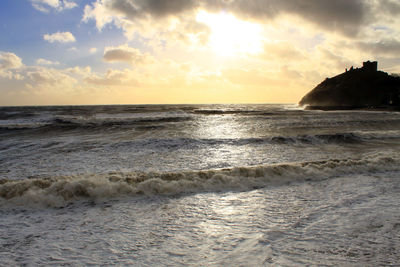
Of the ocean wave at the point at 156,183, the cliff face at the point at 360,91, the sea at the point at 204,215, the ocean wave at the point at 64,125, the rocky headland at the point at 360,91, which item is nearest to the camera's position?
the sea at the point at 204,215

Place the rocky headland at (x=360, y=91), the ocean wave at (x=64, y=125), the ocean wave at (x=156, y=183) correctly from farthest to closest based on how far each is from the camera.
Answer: the rocky headland at (x=360, y=91) < the ocean wave at (x=64, y=125) < the ocean wave at (x=156, y=183)

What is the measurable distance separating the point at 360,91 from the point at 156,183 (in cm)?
8698

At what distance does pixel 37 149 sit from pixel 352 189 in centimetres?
1252

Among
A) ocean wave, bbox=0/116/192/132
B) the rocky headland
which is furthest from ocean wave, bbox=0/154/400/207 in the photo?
the rocky headland

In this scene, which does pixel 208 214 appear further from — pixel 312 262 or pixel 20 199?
pixel 20 199

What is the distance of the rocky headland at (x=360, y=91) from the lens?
67.6 m

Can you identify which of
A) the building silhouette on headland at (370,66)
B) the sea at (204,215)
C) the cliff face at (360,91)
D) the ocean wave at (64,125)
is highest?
the building silhouette on headland at (370,66)

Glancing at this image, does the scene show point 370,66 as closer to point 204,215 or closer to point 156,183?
point 156,183

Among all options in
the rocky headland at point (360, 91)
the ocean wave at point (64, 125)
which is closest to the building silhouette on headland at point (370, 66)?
the rocky headland at point (360, 91)

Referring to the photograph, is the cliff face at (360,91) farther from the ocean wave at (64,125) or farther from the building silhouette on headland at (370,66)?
the ocean wave at (64,125)

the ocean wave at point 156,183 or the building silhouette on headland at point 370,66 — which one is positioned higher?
the building silhouette on headland at point 370,66

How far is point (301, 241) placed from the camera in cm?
323

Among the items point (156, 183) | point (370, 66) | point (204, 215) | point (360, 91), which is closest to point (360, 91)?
point (360, 91)

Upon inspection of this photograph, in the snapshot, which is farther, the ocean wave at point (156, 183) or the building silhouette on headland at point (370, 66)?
the building silhouette on headland at point (370, 66)
